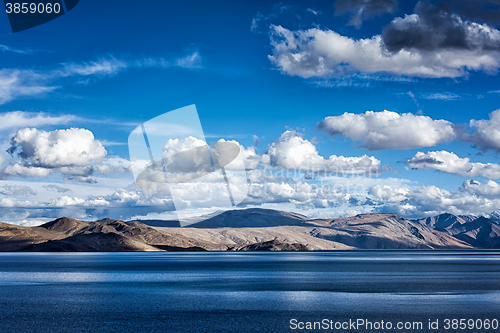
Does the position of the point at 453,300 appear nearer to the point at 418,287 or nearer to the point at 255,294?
the point at 418,287

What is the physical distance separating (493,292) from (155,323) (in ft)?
187

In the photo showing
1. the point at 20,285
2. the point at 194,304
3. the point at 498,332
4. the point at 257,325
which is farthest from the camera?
the point at 20,285

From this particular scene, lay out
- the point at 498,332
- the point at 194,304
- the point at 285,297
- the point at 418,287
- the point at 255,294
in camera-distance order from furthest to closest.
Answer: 1. the point at 418,287
2. the point at 255,294
3. the point at 285,297
4. the point at 194,304
5. the point at 498,332

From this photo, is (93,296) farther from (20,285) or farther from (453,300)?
(453,300)

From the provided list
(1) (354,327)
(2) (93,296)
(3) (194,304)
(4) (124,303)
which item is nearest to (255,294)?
(3) (194,304)

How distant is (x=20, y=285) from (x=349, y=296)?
6284 centimetres

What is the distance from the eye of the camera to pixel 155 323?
151 feet

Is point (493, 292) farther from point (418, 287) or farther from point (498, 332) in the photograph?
point (498, 332)

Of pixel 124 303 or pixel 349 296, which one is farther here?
pixel 349 296

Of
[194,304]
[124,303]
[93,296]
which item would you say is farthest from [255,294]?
[93,296]

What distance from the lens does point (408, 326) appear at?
43.5 meters

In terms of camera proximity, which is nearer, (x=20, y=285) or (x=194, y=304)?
(x=194, y=304)

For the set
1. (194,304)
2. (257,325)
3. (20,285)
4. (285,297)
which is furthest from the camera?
(20,285)

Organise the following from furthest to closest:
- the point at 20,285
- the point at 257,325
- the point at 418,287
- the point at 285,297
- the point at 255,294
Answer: the point at 20,285
the point at 418,287
the point at 255,294
the point at 285,297
the point at 257,325
